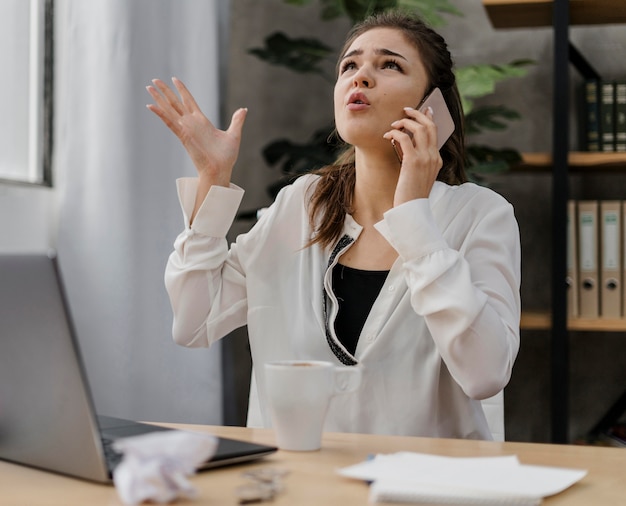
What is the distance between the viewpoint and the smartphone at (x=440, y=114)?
153cm

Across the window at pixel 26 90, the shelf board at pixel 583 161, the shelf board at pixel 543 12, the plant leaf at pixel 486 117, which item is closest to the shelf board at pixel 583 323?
the shelf board at pixel 583 161

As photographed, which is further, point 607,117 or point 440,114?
point 607,117

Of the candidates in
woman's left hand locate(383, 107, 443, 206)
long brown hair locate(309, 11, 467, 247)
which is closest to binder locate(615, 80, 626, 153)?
long brown hair locate(309, 11, 467, 247)

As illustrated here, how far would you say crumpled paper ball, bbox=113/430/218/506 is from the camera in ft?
2.18

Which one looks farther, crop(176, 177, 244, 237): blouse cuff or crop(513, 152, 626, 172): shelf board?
crop(513, 152, 626, 172): shelf board

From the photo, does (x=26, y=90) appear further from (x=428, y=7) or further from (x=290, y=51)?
(x=428, y=7)

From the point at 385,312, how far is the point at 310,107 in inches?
66.8

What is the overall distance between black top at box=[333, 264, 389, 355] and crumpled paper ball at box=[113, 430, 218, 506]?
2.39 feet

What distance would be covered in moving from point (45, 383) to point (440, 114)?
976mm

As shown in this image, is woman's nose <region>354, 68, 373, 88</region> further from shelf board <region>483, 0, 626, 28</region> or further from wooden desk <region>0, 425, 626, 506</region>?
shelf board <region>483, 0, 626, 28</region>

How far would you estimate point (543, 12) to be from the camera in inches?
98.6

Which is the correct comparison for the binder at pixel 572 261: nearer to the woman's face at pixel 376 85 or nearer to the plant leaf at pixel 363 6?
the plant leaf at pixel 363 6

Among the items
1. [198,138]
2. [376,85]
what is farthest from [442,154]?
[198,138]

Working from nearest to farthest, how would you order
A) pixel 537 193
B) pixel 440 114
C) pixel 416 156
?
pixel 416 156
pixel 440 114
pixel 537 193
